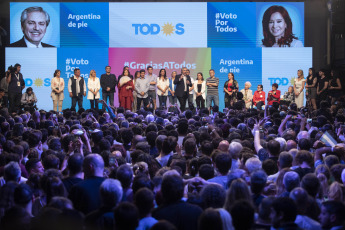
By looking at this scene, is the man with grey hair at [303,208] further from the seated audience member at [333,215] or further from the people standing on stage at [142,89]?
the people standing on stage at [142,89]

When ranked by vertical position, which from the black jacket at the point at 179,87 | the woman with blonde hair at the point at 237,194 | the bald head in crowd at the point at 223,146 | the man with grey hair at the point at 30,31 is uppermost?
the man with grey hair at the point at 30,31

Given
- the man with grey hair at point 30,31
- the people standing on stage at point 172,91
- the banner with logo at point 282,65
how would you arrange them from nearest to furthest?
1. the people standing on stage at point 172,91
2. the man with grey hair at point 30,31
3. the banner with logo at point 282,65

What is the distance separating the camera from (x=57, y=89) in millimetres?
19359

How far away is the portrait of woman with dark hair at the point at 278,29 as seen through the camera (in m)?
21.7

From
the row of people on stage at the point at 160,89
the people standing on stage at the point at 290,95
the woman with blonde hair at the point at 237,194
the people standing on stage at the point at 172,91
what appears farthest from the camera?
the people standing on stage at the point at 290,95

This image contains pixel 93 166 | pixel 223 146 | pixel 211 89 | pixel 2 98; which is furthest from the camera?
pixel 211 89

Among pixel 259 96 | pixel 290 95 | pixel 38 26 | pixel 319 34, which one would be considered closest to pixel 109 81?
pixel 38 26

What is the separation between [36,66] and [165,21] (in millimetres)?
5074

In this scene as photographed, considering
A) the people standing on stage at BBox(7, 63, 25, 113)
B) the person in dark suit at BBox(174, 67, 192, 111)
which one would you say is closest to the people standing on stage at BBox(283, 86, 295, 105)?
the person in dark suit at BBox(174, 67, 192, 111)

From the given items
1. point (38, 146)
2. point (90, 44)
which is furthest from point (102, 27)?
point (38, 146)

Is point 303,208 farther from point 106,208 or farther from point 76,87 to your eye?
point 76,87

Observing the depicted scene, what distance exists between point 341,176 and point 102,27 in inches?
672

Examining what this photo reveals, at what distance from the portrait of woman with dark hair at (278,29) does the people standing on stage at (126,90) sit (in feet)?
19.2

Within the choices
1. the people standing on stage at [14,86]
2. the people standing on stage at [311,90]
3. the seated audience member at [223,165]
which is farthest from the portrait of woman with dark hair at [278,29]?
the seated audience member at [223,165]
